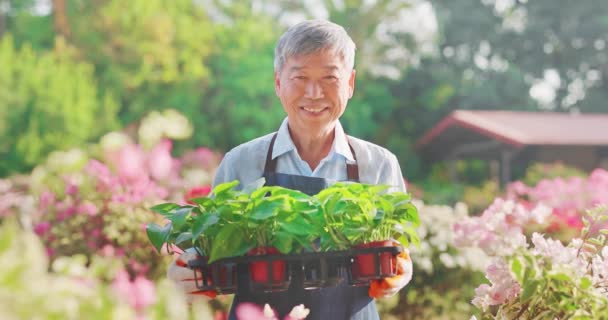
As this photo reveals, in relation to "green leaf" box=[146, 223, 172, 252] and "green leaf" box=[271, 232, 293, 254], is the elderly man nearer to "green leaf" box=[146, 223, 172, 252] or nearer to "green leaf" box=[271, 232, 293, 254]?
"green leaf" box=[146, 223, 172, 252]

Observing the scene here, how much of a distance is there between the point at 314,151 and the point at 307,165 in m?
0.06

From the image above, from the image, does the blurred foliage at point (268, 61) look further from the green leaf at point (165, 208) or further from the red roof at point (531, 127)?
the green leaf at point (165, 208)

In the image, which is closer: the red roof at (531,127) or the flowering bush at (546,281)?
the flowering bush at (546,281)

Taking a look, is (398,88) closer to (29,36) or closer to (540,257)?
(29,36)

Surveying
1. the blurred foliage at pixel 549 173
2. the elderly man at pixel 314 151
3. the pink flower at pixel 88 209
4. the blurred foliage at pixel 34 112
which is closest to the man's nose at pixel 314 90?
the elderly man at pixel 314 151

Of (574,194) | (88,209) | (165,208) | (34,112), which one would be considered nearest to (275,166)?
(165,208)

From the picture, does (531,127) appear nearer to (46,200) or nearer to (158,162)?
(158,162)

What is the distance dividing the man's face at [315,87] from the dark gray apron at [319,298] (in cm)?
18

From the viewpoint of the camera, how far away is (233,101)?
19.7 meters

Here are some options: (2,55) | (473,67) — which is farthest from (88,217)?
(473,67)

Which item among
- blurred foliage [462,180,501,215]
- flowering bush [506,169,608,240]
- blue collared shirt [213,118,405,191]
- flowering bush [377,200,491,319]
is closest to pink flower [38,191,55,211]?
flowering bush [377,200,491,319]

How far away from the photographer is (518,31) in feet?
84.6

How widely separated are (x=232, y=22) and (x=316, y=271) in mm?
21079

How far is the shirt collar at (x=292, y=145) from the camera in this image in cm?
217
